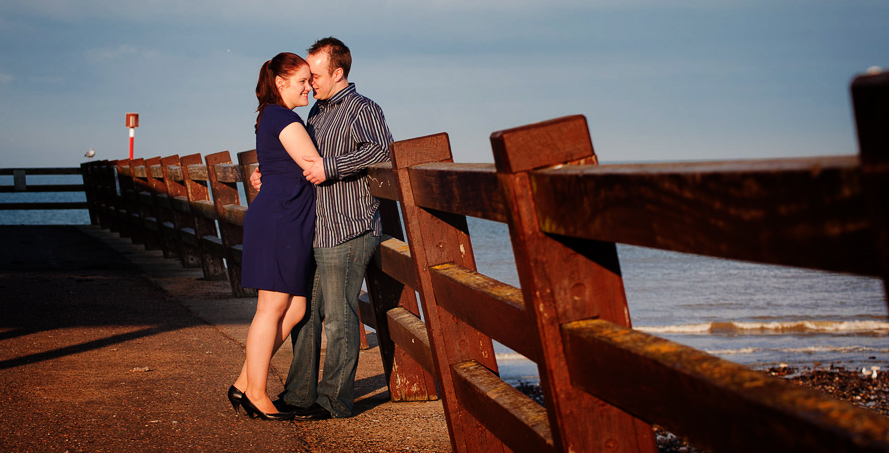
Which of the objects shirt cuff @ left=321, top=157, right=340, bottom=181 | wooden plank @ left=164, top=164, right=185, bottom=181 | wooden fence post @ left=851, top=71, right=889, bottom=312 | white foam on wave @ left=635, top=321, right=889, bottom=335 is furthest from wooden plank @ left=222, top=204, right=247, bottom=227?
white foam on wave @ left=635, top=321, right=889, bottom=335

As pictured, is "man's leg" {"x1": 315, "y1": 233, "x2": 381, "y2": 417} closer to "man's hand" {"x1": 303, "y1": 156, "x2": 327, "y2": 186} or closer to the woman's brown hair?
"man's hand" {"x1": 303, "y1": 156, "x2": 327, "y2": 186}

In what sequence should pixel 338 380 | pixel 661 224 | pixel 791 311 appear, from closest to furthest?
pixel 661 224
pixel 338 380
pixel 791 311

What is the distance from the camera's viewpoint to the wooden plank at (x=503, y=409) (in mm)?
2047

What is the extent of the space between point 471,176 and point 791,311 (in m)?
15.5

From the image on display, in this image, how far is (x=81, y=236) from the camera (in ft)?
47.8

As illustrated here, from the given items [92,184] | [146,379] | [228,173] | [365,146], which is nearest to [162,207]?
[228,173]

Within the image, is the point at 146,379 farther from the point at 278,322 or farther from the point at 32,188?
the point at 32,188

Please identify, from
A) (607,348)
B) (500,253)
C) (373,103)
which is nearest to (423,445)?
(373,103)

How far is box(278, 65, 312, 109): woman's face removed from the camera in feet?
12.4

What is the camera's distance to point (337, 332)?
381 cm

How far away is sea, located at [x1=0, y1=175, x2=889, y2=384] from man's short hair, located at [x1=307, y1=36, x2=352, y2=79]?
5.06m

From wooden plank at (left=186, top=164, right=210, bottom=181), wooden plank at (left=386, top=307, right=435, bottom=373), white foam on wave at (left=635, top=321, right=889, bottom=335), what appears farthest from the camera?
white foam on wave at (left=635, top=321, right=889, bottom=335)

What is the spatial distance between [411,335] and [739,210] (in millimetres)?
2684

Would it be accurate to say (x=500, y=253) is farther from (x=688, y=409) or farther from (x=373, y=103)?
(x=688, y=409)
